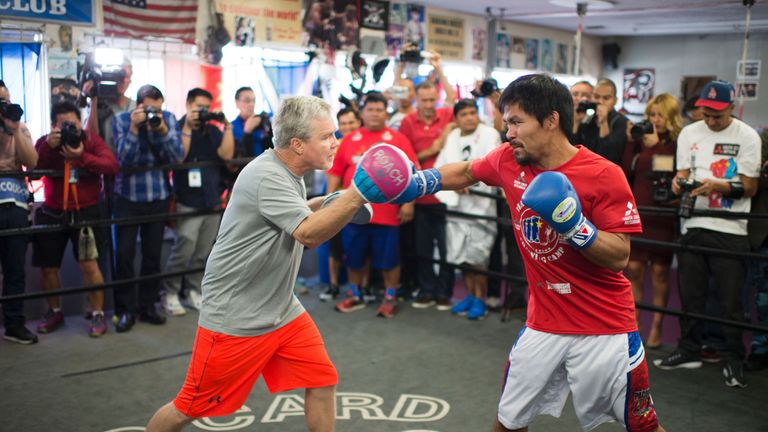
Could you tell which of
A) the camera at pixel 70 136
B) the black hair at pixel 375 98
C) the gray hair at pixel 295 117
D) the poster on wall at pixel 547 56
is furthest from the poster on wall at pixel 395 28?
the gray hair at pixel 295 117

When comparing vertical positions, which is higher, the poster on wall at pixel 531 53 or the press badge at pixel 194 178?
the poster on wall at pixel 531 53

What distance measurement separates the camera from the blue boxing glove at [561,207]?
1946mm

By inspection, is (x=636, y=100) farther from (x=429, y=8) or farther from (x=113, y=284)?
(x=113, y=284)

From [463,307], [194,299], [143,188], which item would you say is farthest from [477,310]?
[143,188]

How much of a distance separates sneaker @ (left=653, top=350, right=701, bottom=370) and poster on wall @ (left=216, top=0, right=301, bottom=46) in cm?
413

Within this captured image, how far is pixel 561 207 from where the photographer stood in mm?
1942

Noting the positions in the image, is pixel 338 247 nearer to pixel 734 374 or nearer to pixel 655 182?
pixel 655 182

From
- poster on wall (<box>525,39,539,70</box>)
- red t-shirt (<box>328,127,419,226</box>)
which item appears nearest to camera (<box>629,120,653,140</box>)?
red t-shirt (<box>328,127,419,226</box>)

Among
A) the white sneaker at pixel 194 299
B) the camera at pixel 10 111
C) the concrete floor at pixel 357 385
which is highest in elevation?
the camera at pixel 10 111

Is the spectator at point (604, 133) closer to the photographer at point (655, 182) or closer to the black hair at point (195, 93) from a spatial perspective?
the photographer at point (655, 182)

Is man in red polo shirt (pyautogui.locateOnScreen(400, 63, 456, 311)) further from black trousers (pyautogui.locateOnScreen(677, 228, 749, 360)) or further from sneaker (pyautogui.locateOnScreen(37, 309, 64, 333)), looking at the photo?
sneaker (pyautogui.locateOnScreen(37, 309, 64, 333))

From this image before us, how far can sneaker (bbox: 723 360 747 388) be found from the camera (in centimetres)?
374

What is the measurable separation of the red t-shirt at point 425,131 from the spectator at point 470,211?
21 centimetres

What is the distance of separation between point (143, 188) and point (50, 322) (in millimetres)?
1059
